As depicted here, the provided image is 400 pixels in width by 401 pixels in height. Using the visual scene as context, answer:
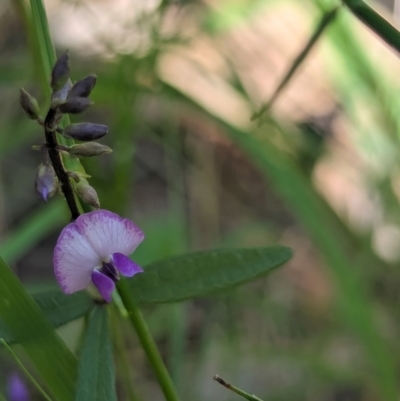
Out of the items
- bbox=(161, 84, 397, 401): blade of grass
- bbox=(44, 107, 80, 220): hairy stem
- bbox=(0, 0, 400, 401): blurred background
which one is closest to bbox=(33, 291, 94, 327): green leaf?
bbox=(44, 107, 80, 220): hairy stem

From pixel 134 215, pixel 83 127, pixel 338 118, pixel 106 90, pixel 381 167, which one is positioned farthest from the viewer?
pixel 338 118

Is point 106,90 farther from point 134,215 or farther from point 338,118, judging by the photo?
point 338,118

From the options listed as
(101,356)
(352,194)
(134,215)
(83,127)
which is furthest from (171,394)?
(352,194)

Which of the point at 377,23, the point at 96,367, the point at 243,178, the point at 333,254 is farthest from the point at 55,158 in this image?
the point at 243,178

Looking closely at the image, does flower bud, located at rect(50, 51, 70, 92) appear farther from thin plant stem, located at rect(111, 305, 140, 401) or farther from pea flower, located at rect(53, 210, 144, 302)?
thin plant stem, located at rect(111, 305, 140, 401)

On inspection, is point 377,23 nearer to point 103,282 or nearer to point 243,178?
point 103,282
